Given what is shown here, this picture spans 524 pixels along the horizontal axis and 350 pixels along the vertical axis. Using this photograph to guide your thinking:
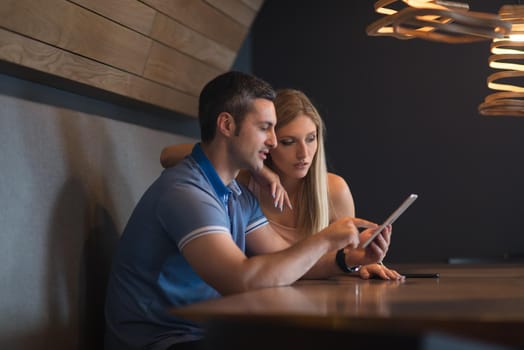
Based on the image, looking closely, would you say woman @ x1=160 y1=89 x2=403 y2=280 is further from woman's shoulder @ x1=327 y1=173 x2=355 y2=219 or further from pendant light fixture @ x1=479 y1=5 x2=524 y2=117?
pendant light fixture @ x1=479 y1=5 x2=524 y2=117

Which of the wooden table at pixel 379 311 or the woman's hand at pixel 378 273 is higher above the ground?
the wooden table at pixel 379 311

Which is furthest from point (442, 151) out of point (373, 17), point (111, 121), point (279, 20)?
→ point (111, 121)

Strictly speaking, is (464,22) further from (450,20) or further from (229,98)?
(229,98)

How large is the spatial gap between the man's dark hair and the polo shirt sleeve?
41 cm

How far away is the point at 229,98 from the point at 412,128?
8.35 feet

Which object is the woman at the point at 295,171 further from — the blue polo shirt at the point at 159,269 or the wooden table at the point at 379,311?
the wooden table at the point at 379,311

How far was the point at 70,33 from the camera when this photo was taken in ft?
9.26

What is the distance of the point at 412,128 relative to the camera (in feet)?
16.2

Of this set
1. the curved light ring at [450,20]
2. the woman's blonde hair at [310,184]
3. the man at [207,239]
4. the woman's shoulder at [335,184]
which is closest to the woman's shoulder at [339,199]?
the woman's shoulder at [335,184]

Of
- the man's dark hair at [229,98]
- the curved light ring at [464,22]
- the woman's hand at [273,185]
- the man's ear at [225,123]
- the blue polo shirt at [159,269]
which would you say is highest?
the curved light ring at [464,22]

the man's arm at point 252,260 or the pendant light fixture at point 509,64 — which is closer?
the man's arm at point 252,260

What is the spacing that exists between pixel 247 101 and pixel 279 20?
109 inches

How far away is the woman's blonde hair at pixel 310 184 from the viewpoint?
3316 millimetres

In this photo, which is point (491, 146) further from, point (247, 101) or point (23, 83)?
point (23, 83)
